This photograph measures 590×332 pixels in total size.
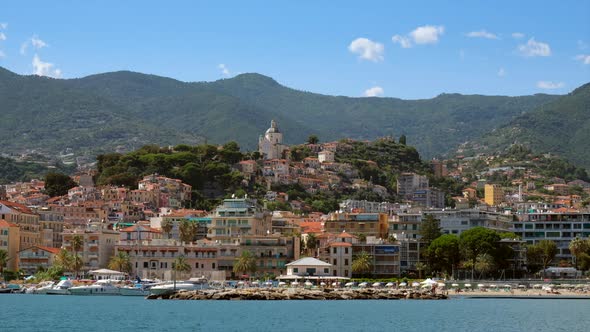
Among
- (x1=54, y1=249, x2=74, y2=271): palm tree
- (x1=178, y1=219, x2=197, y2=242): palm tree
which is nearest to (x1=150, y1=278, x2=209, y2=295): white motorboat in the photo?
(x1=178, y1=219, x2=197, y2=242): palm tree

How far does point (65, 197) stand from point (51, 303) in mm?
78985

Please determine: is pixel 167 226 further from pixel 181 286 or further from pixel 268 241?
pixel 181 286

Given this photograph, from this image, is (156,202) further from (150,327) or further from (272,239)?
(150,327)

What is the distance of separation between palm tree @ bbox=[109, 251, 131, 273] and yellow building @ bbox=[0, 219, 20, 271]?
10742mm

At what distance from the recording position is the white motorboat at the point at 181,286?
92938mm

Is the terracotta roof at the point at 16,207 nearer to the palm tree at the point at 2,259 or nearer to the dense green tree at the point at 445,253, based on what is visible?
the palm tree at the point at 2,259

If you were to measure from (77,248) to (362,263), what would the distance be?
26567 mm

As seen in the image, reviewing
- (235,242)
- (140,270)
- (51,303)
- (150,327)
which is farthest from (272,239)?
(150,327)

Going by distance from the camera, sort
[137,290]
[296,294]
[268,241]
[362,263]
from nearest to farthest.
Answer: [296,294] < [137,290] < [362,263] < [268,241]

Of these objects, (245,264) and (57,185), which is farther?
(57,185)

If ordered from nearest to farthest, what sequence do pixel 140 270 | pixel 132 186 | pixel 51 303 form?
pixel 51 303 < pixel 140 270 < pixel 132 186

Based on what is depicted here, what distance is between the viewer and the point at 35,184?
184 meters

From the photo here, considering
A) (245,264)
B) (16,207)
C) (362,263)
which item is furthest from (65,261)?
(362,263)

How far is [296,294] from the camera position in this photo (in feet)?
292
